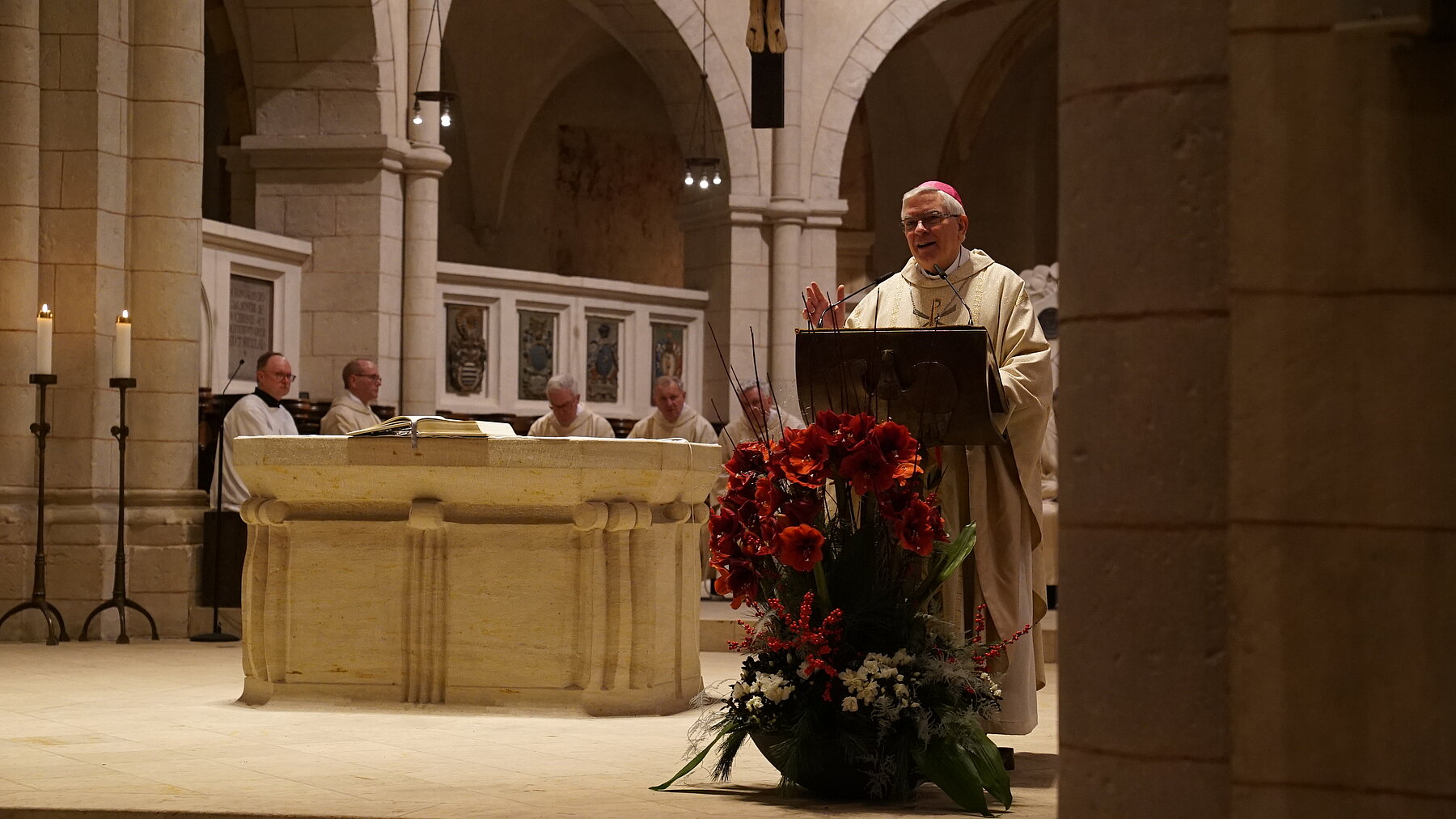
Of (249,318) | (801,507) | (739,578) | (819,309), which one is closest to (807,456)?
(801,507)

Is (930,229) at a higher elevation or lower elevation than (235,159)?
lower

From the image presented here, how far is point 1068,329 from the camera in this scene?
3.11 meters

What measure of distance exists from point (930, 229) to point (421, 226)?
7.50 metres

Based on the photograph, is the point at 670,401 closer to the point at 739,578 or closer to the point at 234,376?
the point at 234,376

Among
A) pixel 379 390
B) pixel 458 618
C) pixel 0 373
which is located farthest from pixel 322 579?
pixel 379 390

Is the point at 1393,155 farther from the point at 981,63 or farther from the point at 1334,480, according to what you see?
the point at 981,63

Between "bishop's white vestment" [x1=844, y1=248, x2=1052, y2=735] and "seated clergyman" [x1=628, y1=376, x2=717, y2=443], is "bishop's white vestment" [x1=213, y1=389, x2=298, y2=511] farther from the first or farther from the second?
"bishop's white vestment" [x1=844, y1=248, x2=1052, y2=735]

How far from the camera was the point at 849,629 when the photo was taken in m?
4.58

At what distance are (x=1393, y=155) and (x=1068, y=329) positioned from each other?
1.99ft

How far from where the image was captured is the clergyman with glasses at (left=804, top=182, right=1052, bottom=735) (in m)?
5.19

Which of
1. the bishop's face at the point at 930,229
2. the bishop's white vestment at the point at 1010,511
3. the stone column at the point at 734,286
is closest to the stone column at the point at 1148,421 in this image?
the bishop's white vestment at the point at 1010,511

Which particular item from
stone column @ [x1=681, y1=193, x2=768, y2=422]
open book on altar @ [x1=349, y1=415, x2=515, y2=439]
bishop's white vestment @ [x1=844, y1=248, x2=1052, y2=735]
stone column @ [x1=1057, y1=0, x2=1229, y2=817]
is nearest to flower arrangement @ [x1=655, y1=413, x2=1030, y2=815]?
bishop's white vestment @ [x1=844, y1=248, x2=1052, y2=735]

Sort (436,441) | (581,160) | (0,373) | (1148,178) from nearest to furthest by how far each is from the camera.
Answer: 1. (1148,178)
2. (436,441)
3. (0,373)
4. (581,160)

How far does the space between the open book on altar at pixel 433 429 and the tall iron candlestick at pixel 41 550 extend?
3390 mm
